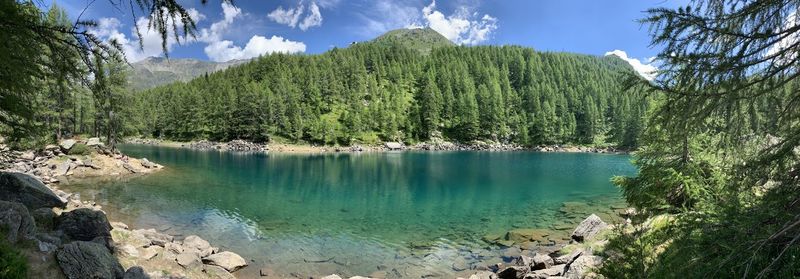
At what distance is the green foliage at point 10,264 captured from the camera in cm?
771

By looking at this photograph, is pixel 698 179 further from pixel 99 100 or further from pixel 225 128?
pixel 225 128

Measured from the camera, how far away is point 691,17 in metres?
5.85

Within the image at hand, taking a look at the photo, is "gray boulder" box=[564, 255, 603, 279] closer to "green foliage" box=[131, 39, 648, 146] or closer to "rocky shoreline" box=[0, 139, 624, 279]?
"rocky shoreline" box=[0, 139, 624, 279]

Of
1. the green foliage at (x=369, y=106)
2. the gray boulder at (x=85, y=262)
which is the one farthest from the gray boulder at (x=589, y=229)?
the green foliage at (x=369, y=106)

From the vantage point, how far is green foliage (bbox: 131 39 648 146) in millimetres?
122812

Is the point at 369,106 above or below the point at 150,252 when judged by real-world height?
above

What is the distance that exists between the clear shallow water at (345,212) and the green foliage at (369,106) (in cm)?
7308

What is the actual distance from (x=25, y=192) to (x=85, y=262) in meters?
7.38

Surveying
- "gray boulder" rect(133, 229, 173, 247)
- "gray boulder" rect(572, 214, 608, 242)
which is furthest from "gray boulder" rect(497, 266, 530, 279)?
"gray boulder" rect(133, 229, 173, 247)

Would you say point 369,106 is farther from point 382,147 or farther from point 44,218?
point 44,218

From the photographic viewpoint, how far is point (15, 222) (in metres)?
10.3

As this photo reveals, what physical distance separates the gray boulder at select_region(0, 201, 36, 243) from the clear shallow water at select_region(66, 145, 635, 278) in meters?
8.18

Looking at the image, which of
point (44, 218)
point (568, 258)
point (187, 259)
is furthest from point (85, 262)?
point (568, 258)

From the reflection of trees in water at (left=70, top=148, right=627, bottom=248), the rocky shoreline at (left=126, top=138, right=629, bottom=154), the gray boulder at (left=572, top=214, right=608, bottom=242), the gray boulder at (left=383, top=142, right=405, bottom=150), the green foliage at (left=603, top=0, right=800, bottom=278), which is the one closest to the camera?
the green foliage at (left=603, top=0, right=800, bottom=278)
